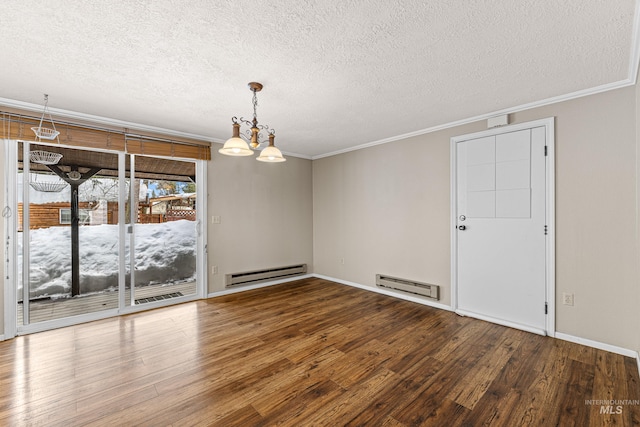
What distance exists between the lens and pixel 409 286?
13.5 ft

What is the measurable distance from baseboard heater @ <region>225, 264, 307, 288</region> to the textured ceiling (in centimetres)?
255

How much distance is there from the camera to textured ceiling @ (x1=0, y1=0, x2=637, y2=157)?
163 centimetres

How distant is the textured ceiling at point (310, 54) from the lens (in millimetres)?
1631

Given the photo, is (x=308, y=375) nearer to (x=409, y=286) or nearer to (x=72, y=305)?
(x=409, y=286)

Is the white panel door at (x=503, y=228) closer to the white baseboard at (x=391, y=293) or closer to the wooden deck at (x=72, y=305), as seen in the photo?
the white baseboard at (x=391, y=293)

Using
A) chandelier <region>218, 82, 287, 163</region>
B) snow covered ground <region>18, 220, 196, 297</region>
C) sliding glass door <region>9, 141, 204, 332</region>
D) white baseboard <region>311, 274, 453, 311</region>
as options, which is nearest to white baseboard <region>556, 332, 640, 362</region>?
white baseboard <region>311, 274, 453, 311</region>

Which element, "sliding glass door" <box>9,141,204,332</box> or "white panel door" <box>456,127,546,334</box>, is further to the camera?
"sliding glass door" <box>9,141,204,332</box>

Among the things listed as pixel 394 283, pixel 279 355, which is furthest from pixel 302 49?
pixel 394 283

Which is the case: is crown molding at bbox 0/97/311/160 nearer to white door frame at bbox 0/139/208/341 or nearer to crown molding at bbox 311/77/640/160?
white door frame at bbox 0/139/208/341

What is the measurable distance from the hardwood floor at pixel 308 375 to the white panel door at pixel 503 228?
0.28m

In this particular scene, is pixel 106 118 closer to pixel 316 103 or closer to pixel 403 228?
pixel 316 103

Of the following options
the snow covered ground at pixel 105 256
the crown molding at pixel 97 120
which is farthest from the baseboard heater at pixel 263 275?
the crown molding at pixel 97 120

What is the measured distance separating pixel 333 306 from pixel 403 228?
153 centimetres

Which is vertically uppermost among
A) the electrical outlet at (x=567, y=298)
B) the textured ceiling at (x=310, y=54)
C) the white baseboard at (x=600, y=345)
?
the textured ceiling at (x=310, y=54)
